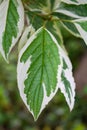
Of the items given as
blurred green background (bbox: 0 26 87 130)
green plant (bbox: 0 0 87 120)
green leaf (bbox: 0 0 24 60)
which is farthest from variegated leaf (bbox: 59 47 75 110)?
blurred green background (bbox: 0 26 87 130)

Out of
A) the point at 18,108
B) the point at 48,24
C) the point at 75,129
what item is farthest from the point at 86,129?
the point at 48,24

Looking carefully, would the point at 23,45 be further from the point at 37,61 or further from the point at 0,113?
the point at 0,113

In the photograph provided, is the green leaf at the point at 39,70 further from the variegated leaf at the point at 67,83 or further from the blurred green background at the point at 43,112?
the blurred green background at the point at 43,112

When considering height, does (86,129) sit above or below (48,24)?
below

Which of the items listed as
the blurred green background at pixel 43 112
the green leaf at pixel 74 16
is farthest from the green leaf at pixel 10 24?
the blurred green background at pixel 43 112

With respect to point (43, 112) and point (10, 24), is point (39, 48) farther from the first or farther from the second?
point (43, 112)

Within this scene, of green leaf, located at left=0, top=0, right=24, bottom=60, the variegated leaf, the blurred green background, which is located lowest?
the blurred green background

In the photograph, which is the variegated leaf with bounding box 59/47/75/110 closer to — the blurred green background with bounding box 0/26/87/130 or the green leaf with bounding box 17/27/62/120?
the green leaf with bounding box 17/27/62/120
